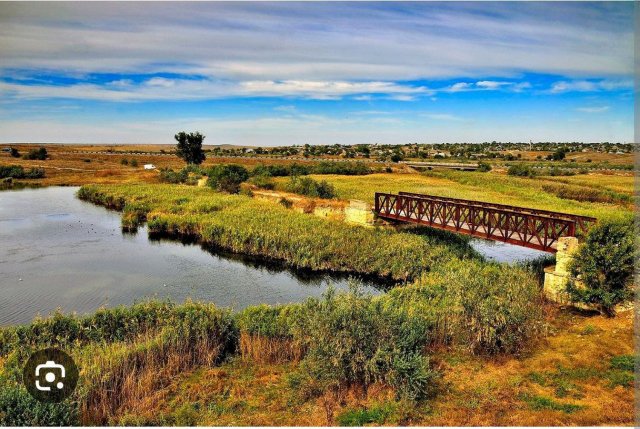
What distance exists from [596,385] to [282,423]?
684cm

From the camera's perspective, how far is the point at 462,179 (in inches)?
2299

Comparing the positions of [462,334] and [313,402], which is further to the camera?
[462,334]

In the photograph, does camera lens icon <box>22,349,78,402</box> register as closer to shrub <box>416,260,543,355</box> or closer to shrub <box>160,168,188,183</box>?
shrub <box>416,260,543,355</box>

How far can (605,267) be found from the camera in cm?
1458

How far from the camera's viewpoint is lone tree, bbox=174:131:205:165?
73.1 m

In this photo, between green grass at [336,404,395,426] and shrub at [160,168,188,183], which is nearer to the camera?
green grass at [336,404,395,426]

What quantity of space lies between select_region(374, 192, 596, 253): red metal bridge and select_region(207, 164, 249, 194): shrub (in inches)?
911

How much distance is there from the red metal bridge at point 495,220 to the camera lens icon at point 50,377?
1626 centimetres

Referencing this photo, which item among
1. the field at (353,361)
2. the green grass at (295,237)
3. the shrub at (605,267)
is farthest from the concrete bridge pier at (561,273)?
the green grass at (295,237)

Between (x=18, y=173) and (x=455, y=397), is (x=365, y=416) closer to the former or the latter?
(x=455, y=397)

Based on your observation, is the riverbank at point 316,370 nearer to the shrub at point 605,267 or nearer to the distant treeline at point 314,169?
the shrub at point 605,267

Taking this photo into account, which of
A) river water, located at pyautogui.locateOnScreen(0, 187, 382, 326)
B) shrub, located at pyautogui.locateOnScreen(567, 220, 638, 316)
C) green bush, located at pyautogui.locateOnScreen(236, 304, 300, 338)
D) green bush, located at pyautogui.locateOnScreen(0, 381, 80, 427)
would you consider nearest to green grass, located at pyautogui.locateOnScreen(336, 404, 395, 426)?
green bush, located at pyautogui.locateOnScreen(236, 304, 300, 338)

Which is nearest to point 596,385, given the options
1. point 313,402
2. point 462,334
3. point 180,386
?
point 462,334

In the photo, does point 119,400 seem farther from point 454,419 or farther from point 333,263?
point 333,263
